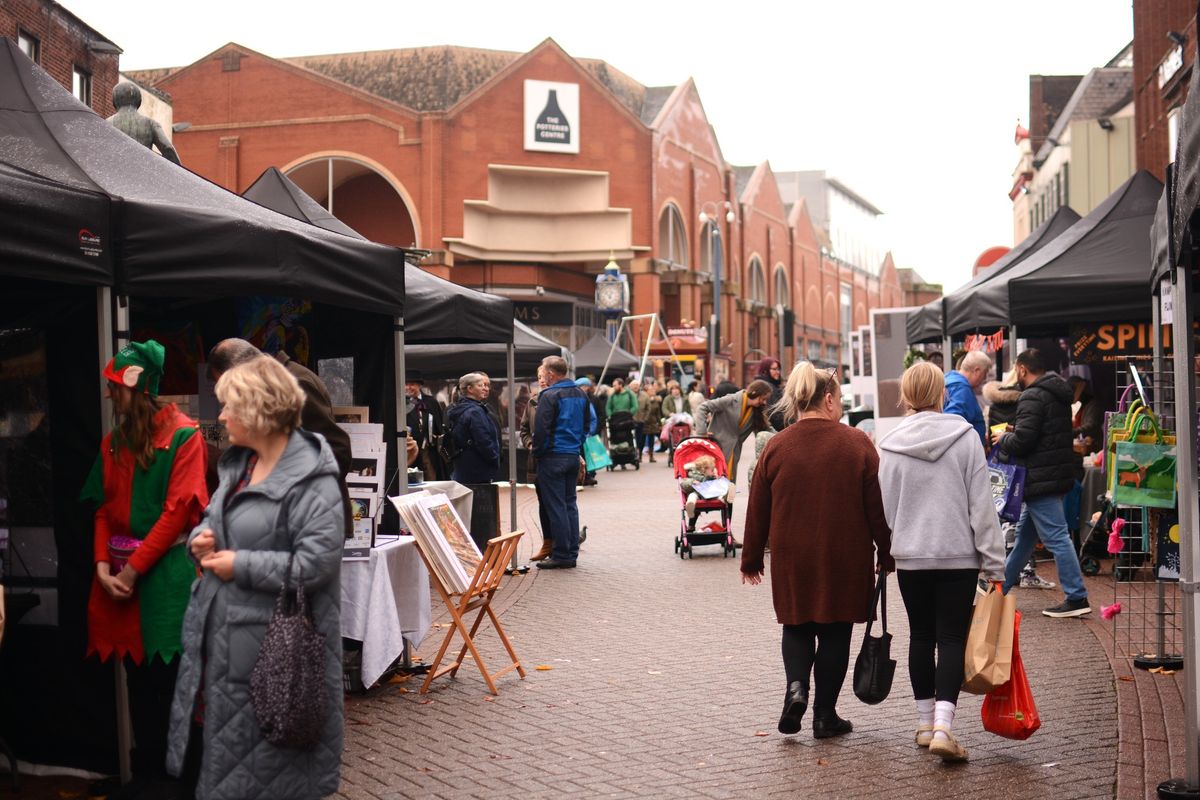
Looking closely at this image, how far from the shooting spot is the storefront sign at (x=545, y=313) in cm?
5009

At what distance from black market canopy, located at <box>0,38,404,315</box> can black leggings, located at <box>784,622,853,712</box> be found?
2.94 meters

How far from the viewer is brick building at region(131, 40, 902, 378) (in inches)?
1870

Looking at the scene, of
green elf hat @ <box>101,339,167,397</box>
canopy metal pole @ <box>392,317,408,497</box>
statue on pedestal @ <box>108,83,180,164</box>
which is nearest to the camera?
green elf hat @ <box>101,339,167,397</box>

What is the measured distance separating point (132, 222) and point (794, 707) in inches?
146

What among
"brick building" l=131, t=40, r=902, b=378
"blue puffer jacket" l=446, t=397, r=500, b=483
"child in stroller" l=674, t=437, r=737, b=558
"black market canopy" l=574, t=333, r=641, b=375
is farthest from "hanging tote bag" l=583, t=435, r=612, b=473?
"brick building" l=131, t=40, r=902, b=378

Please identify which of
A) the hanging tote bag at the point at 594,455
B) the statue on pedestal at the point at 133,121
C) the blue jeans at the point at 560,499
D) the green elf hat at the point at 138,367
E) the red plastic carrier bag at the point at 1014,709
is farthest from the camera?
the hanging tote bag at the point at 594,455

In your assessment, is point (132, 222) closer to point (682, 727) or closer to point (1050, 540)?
point (682, 727)

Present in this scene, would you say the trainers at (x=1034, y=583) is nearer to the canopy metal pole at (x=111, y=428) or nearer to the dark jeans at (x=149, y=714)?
the dark jeans at (x=149, y=714)

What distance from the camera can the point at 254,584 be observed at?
446 cm

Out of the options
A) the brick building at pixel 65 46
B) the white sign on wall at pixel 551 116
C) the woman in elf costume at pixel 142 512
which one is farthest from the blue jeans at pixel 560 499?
the white sign on wall at pixel 551 116

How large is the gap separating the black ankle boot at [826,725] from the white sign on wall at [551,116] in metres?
43.0

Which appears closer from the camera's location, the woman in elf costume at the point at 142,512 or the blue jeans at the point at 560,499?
the woman in elf costume at the point at 142,512

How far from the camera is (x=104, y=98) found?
32594mm

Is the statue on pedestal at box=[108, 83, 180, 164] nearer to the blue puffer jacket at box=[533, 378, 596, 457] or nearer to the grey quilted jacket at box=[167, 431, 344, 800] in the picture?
the blue puffer jacket at box=[533, 378, 596, 457]
